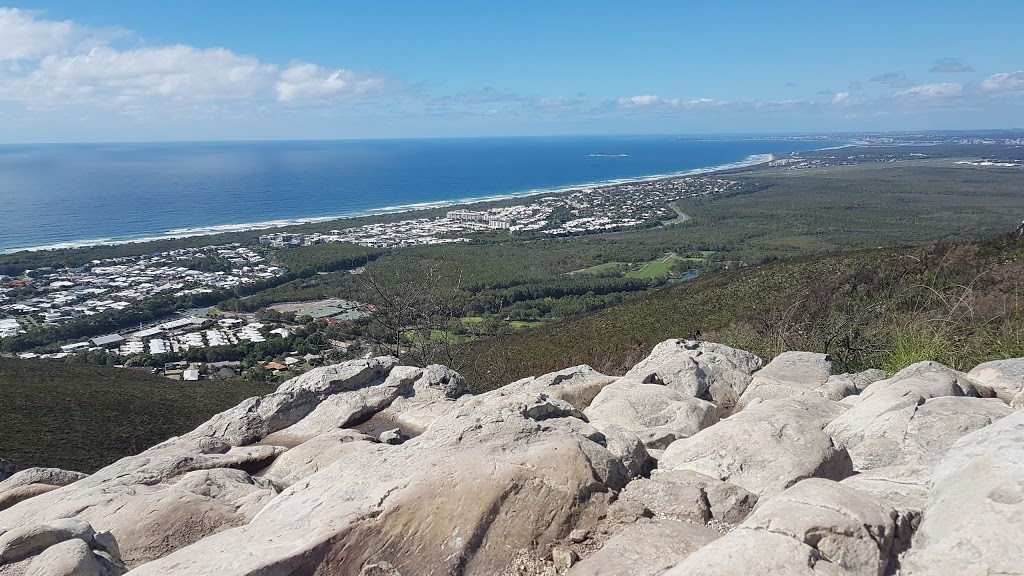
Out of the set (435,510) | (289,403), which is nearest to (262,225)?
(289,403)

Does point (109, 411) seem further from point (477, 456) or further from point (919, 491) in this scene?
point (919, 491)

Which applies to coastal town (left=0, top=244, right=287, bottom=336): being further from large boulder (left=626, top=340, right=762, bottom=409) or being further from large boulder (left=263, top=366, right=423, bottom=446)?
large boulder (left=626, top=340, right=762, bottom=409)

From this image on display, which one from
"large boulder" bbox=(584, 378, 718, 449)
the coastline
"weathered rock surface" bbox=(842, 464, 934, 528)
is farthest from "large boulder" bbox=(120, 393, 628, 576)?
the coastline

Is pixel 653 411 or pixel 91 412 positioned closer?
pixel 653 411

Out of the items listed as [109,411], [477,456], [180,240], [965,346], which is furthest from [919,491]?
[180,240]

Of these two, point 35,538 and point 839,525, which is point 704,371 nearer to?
point 839,525

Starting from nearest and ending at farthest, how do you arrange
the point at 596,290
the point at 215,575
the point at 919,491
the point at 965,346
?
the point at 215,575 → the point at 919,491 → the point at 965,346 → the point at 596,290

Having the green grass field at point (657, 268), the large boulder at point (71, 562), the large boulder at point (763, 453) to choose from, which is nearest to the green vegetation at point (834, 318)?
the large boulder at point (763, 453)
